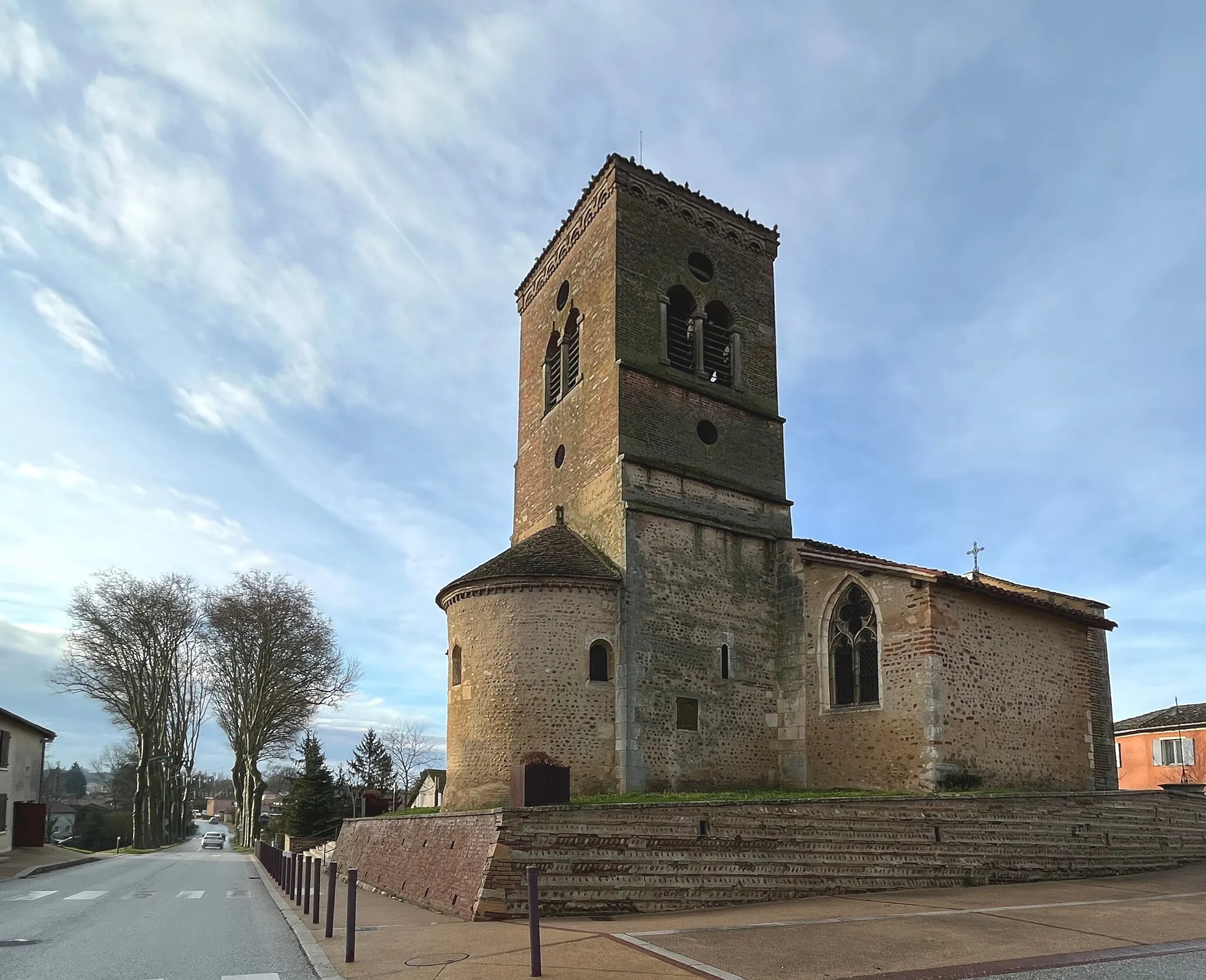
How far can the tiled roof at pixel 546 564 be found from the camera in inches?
743

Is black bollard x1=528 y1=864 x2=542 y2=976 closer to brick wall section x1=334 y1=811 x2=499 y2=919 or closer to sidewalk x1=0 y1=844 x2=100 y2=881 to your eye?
brick wall section x1=334 y1=811 x2=499 y2=919

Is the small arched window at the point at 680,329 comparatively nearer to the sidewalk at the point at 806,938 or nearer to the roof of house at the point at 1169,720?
the sidewalk at the point at 806,938

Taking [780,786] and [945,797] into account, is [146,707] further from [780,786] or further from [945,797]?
[945,797]

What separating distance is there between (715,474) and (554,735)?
25.9 ft

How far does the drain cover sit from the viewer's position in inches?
335

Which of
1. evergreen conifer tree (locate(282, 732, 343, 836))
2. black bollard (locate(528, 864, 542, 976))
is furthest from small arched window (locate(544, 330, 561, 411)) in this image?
evergreen conifer tree (locate(282, 732, 343, 836))

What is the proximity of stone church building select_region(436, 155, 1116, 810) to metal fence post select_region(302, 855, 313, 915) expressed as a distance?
157 inches

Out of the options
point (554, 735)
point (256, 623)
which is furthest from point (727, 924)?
point (256, 623)

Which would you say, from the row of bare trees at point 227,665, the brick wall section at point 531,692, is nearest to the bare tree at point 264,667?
the row of bare trees at point 227,665

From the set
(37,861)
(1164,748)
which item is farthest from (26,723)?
(1164,748)

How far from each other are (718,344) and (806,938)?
56.4 feet

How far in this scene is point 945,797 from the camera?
14.5 metres

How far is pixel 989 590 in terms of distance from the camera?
18.3 m

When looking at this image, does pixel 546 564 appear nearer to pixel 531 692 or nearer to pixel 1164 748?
pixel 531 692
